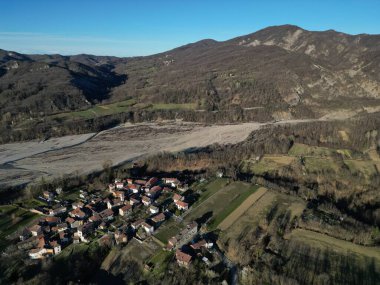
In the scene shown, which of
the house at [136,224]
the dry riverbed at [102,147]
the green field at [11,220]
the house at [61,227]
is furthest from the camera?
the dry riverbed at [102,147]

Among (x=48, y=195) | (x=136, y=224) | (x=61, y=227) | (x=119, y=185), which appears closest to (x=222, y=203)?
(x=136, y=224)

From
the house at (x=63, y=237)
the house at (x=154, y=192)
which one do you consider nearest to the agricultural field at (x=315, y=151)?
the house at (x=154, y=192)

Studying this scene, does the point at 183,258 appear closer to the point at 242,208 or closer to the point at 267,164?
the point at 242,208

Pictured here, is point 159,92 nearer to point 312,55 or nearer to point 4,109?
point 4,109

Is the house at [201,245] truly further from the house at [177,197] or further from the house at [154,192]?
the house at [154,192]

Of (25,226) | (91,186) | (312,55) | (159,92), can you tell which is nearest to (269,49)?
(312,55)

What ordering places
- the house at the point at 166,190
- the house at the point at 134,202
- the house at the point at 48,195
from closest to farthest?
the house at the point at 134,202
the house at the point at 48,195
the house at the point at 166,190
